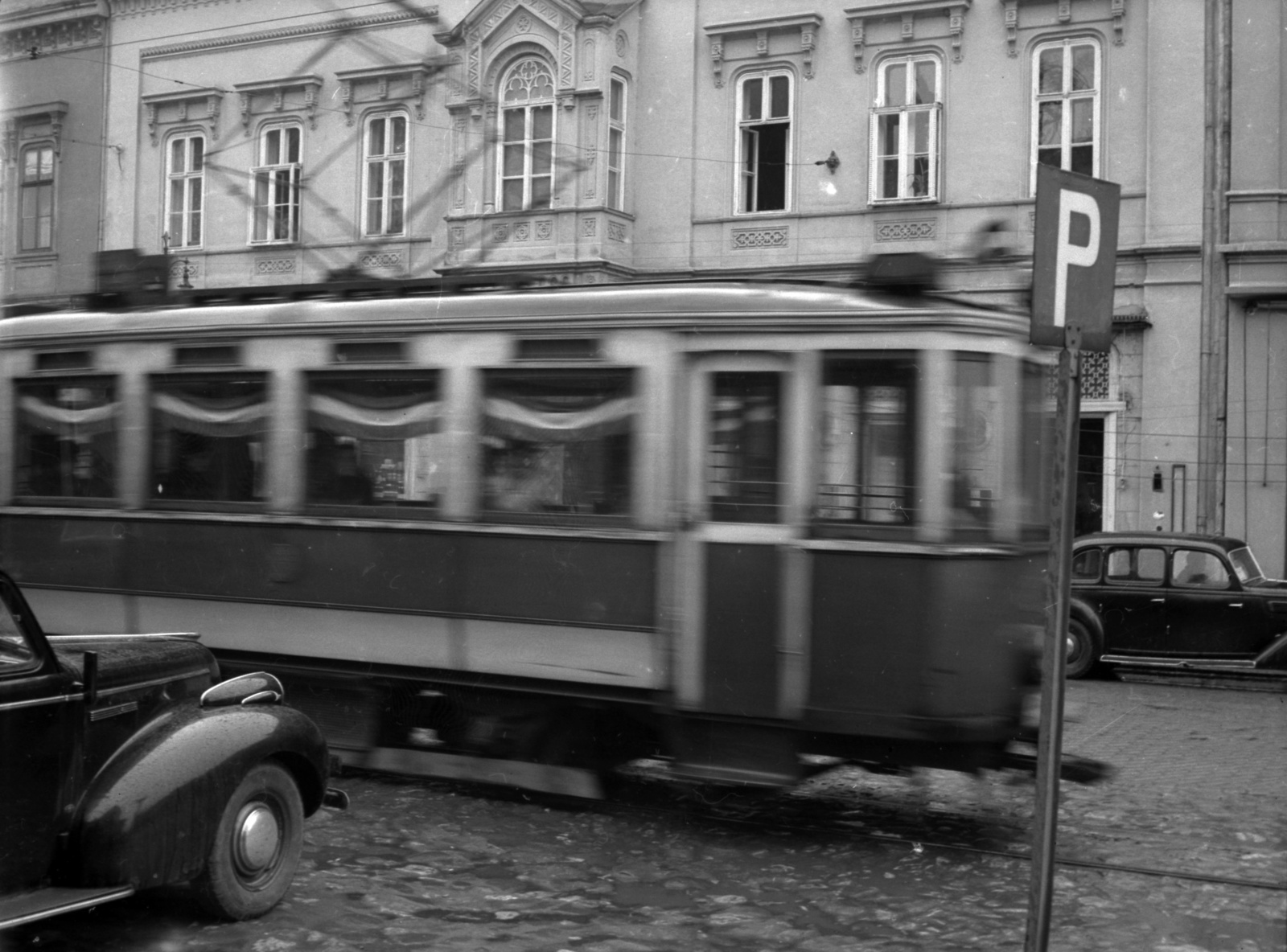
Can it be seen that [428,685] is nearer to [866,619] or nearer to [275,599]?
[275,599]

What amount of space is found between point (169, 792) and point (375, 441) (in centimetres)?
364

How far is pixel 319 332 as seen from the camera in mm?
9125

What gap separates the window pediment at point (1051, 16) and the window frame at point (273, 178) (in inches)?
416

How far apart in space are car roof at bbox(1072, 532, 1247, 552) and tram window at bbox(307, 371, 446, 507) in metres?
9.73

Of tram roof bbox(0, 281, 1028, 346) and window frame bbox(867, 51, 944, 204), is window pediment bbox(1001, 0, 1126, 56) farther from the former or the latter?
tram roof bbox(0, 281, 1028, 346)

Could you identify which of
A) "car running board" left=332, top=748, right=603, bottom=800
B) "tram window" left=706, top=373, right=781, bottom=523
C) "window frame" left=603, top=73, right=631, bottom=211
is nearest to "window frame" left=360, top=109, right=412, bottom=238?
"window frame" left=603, top=73, right=631, bottom=211

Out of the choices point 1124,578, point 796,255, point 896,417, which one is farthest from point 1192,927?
point 796,255

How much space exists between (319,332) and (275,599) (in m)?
1.61

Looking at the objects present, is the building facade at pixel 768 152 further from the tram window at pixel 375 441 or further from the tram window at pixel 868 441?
the tram window at pixel 868 441

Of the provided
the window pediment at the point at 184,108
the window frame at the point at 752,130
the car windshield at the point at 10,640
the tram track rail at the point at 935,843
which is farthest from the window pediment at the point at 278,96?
the car windshield at the point at 10,640

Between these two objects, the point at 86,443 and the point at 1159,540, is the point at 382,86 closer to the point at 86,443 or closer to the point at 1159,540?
the point at 1159,540

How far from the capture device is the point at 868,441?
7.62 m

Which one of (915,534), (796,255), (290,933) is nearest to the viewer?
(290,933)

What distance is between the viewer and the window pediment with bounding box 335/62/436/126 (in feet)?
78.3
